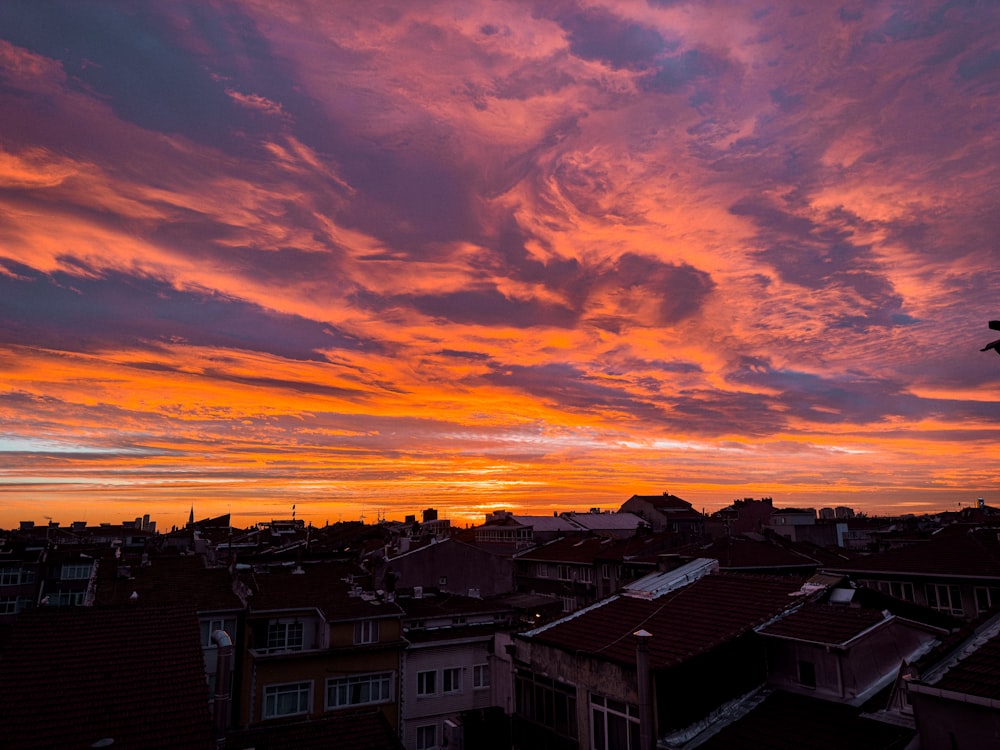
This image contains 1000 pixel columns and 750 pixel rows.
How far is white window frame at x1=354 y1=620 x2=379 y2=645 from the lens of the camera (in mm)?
36188

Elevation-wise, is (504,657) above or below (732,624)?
below

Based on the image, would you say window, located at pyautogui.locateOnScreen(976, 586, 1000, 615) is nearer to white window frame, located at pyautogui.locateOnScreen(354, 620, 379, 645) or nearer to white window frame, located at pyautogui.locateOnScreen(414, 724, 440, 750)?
white window frame, located at pyautogui.locateOnScreen(414, 724, 440, 750)

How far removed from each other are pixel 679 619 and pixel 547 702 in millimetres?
5381

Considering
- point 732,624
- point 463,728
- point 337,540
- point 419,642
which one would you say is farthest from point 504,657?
point 337,540

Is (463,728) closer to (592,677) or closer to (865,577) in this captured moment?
(592,677)

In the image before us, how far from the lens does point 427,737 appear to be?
37281 millimetres

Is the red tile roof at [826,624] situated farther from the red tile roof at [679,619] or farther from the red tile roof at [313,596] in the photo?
the red tile roof at [313,596]

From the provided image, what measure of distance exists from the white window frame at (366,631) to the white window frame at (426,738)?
6.39 metres

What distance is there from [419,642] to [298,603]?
7912 millimetres

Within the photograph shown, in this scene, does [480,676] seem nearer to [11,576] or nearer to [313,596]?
[313,596]

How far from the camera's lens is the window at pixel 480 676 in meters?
39.0

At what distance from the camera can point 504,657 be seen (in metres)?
32.0

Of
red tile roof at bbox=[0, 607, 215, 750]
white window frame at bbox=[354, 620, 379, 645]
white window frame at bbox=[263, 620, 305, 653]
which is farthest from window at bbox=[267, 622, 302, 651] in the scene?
red tile roof at bbox=[0, 607, 215, 750]

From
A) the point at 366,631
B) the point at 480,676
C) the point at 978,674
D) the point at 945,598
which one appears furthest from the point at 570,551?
the point at 978,674
